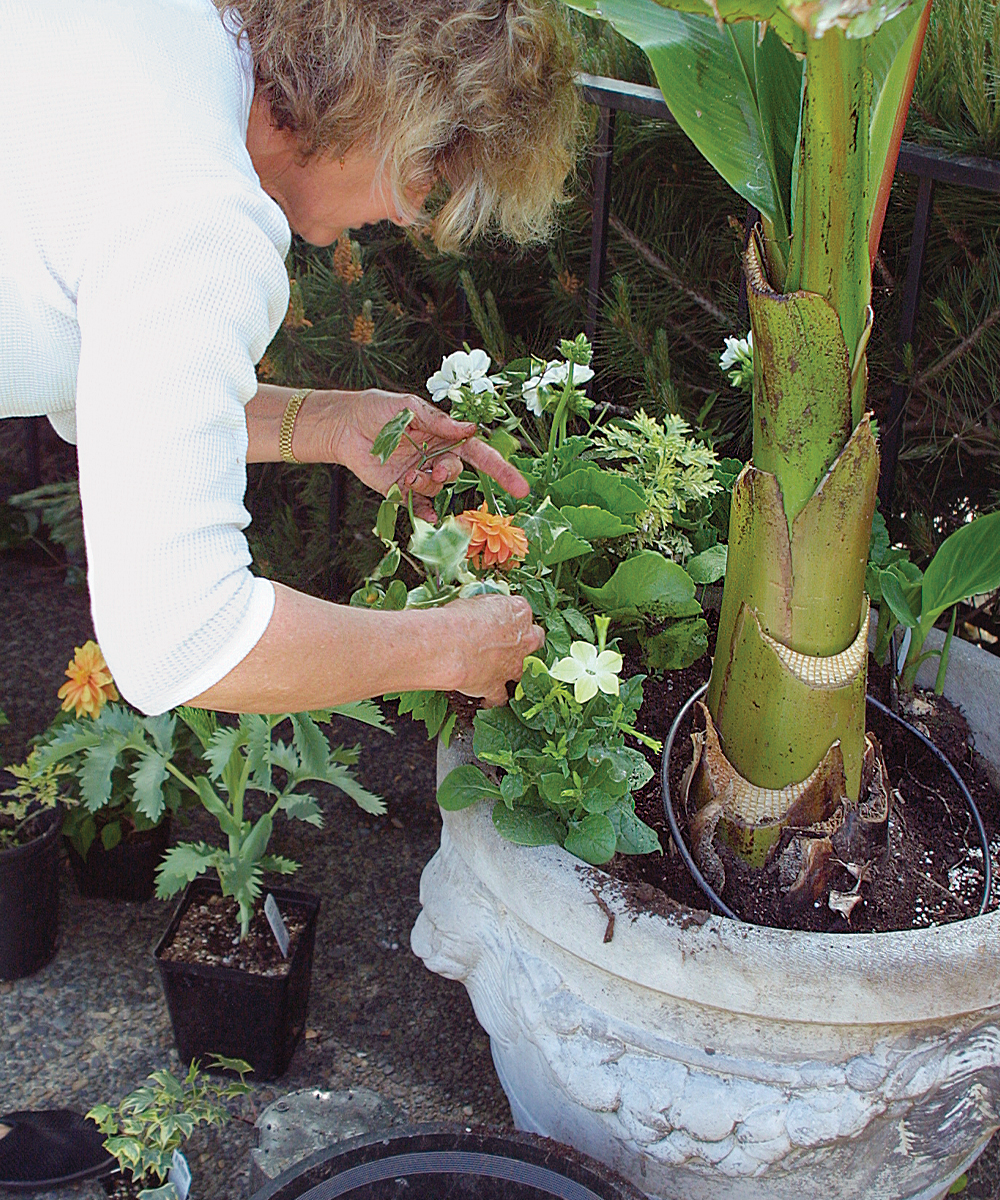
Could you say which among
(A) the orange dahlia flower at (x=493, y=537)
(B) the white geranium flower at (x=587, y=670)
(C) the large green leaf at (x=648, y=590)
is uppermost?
(A) the orange dahlia flower at (x=493, y=537)

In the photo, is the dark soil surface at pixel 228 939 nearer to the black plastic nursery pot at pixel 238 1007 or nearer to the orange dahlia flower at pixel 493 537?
the black plastic nursery pot at pixel 238 1007

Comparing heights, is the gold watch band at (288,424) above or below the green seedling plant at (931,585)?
above

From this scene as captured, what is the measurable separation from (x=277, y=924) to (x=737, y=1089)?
90cm

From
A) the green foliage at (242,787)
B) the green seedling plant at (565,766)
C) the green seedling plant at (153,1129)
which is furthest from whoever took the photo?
the green foliage at (242,787)

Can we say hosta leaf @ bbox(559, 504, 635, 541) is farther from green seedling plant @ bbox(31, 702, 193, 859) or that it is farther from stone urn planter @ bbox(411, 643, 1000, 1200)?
green seedling plant @ bbox(31, 702, 193, 859)

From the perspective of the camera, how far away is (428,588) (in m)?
1.51

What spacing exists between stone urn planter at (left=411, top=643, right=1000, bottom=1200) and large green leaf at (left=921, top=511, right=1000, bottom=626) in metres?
0.48

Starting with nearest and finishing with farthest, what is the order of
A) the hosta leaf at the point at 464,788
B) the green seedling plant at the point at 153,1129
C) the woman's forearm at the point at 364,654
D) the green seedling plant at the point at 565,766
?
the woman's forearm at the point at 364,654, the green seedling plant at the point at 565,766, the hosta leaf at the point at 464,788, the green seedling plant at the point at 153,1129

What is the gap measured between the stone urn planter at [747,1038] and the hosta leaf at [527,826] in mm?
18

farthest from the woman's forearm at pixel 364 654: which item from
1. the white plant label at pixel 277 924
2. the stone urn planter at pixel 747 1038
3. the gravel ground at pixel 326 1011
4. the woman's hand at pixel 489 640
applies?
the gravel ground at pixel 326 1011

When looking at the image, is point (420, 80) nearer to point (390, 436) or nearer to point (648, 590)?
point (390, 436)

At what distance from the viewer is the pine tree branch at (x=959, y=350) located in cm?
196

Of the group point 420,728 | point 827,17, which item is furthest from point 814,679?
point 420,728

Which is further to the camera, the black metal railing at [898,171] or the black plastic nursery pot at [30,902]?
the black plastic nursery pot at [30,902]
